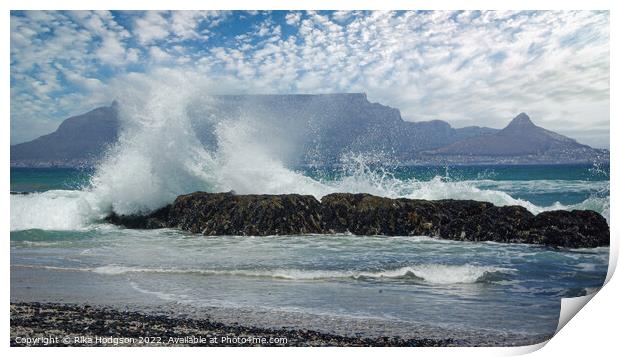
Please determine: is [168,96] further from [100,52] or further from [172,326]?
[172,326]

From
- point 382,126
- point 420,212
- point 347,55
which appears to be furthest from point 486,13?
point 420,212

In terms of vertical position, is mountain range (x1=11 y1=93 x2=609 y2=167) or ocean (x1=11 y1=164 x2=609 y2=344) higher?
mountain range (x1=11 y1=93 x2=609 y2=167)

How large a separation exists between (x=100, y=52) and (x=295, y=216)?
2.68 meters

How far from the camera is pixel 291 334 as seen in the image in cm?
363

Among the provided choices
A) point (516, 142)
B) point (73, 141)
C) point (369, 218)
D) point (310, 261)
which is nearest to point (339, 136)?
point (369, 218)

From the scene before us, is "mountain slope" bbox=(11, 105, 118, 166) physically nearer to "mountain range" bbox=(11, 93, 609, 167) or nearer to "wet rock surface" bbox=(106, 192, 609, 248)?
"mountain range" bbox=(11, 93, 609, 167)

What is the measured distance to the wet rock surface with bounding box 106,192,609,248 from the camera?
18.5 feet

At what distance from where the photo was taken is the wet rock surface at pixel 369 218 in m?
5.63

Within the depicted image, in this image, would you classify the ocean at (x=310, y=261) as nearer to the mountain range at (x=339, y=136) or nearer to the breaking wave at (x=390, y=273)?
the breaking wave at (x=390, y=273)

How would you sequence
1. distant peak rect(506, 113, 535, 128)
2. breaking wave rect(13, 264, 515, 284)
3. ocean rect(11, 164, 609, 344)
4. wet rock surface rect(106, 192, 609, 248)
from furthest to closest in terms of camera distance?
wet rock surface rect(106, 192, 609, 248) < distant peak rect(506, 113, 535, 128) < breaking wave rect(13, 264, 515, 284) < ocean rect(11, 164, 609, 344)

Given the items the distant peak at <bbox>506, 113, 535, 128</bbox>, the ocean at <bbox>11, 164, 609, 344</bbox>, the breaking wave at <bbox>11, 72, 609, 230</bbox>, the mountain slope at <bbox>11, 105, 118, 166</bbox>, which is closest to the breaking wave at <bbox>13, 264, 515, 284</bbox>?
the ocean at <bbox>11, 164, 609, 344</bbox>

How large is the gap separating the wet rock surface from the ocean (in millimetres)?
176

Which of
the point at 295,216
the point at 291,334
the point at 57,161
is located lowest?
the point at 291,334

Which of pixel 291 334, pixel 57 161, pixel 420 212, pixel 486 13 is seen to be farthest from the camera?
pixel 420 212
